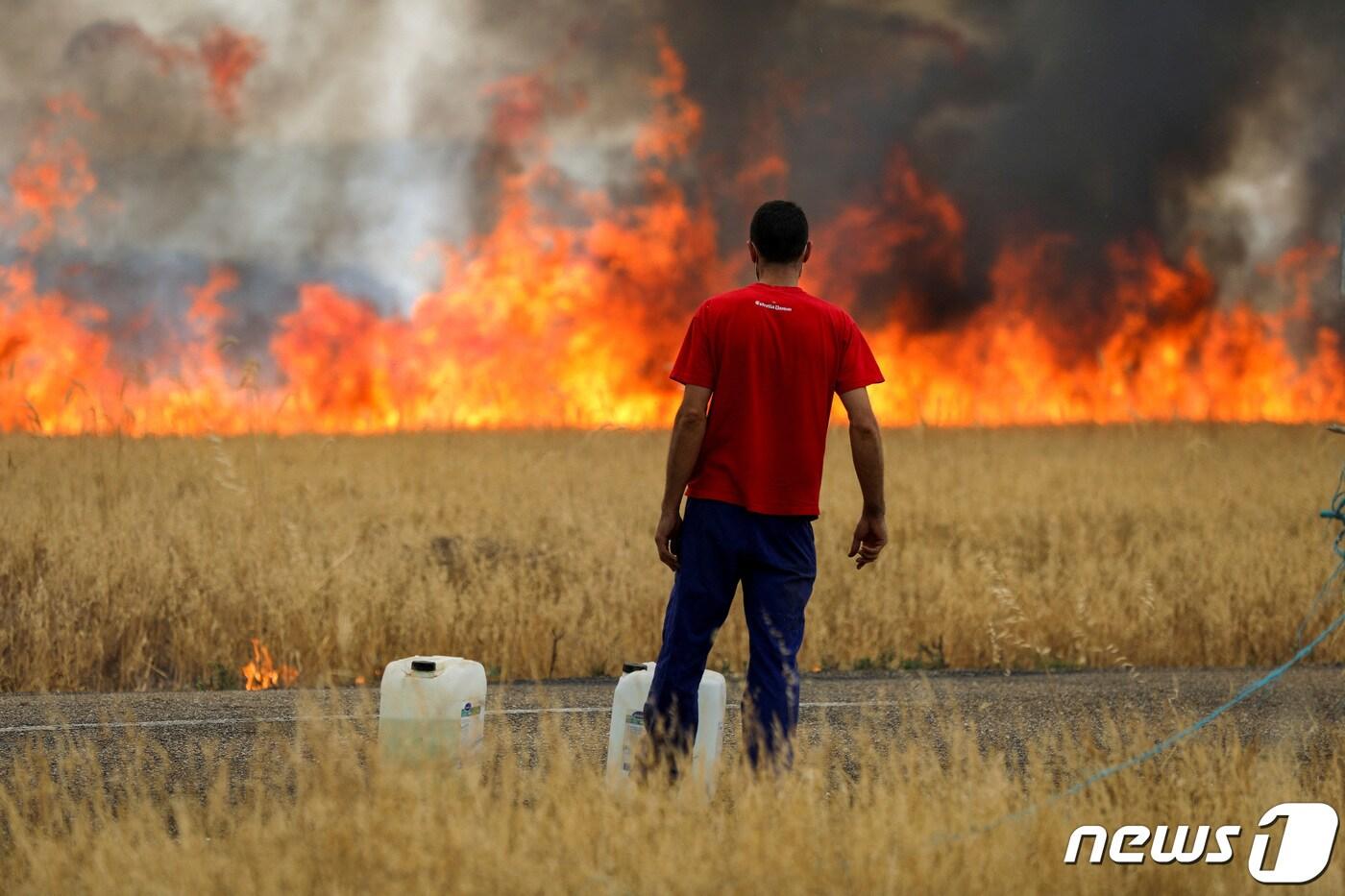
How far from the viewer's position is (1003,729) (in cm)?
862

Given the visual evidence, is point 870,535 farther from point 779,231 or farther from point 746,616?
point 779,231

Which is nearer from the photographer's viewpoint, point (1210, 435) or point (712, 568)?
point (712, 568)

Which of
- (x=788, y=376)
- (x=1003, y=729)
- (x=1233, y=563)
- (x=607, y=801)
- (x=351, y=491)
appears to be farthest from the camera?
(x=351, y=491)

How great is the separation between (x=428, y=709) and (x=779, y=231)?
2429 millimetres

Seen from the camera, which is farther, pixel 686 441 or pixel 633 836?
pixel 686 441

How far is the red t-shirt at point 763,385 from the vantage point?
5711mm

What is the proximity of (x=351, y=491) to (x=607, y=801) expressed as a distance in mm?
13909

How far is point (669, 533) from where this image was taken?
5.88m

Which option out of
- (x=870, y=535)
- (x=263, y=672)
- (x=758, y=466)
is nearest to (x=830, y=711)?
(x=870, y=535)

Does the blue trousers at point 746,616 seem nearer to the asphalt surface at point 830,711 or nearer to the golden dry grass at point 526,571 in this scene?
the asphalt surface at point 830,711

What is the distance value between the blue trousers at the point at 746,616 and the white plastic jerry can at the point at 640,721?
0.71ft

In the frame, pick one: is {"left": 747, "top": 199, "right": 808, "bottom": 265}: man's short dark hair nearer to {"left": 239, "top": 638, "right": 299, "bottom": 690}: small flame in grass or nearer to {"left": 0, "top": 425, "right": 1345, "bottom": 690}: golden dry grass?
{"left": 0, "top": 425, "right": 1345, "bottom": 690}: golden dry grass

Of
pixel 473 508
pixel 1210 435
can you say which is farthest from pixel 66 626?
pixel 1210 435

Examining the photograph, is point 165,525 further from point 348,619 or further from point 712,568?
point 712,568
